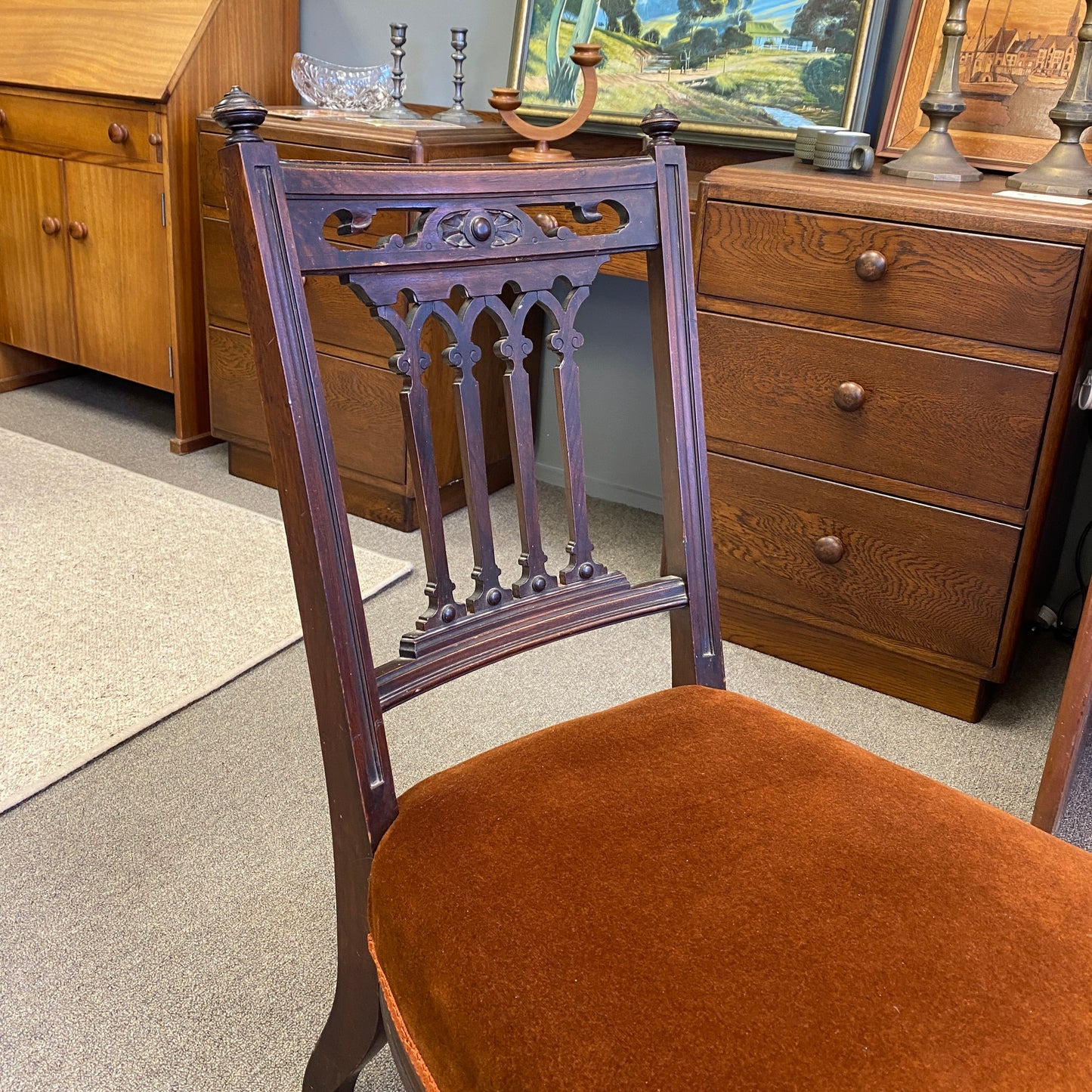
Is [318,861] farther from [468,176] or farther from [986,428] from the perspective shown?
[986,428]

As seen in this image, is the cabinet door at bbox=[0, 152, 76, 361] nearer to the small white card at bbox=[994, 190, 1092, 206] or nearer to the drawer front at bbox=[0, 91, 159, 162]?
the drawer front at bbox=[0, 91, 159, 162]

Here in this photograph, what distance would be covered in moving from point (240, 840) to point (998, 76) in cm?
165

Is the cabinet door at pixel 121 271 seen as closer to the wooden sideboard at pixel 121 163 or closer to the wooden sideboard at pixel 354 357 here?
the wooden sideboard at pixel 121 163

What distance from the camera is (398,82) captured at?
234 cm

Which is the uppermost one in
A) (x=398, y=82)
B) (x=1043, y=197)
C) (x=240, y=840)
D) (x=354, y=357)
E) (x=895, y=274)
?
(x=398, y=82)

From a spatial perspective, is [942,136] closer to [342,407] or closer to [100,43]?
[342,407]

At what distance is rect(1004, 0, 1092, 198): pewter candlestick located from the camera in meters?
1.61

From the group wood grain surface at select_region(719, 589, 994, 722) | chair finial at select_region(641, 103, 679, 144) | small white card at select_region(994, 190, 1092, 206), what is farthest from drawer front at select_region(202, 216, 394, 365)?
chair finial at select_region(641, 103, 679, 144)

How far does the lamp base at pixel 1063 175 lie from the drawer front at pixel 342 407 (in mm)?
1160

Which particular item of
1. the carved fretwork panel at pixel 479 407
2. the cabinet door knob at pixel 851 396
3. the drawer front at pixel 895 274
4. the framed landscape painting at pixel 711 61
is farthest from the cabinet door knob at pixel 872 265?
the carved fretwork panel at pixel 479 407

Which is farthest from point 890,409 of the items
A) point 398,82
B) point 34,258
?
point 34,258

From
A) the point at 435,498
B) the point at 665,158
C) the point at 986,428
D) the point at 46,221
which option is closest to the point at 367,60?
the point at 46,221

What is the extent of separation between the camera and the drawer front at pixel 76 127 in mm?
2434

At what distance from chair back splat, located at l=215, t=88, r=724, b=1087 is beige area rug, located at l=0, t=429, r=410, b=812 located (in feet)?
2.81
